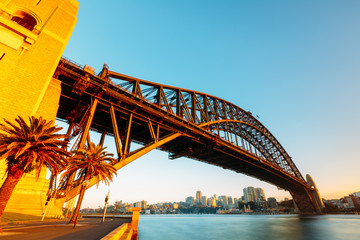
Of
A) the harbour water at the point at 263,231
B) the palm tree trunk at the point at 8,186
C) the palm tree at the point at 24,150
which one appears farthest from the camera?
the harbour water at the point at 263,231

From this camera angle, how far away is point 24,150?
1013 cm

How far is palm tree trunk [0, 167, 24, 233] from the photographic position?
962cm

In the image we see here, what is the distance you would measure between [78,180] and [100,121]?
11.5 metres

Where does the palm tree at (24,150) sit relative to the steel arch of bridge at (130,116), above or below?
below

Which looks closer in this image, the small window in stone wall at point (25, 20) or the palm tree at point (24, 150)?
the palm tree at point (24, 150)

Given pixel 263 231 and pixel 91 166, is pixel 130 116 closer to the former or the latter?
pixel 91 166

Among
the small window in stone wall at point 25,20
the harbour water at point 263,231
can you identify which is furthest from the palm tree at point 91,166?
the harbour water at point 263,231

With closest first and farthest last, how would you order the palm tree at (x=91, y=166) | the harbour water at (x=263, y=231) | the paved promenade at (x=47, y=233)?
1. the paved promenade at (x=47, y=233)
2. the palm tree at (x=91, y=166)
3. the harbour water at (x=263, y=231)

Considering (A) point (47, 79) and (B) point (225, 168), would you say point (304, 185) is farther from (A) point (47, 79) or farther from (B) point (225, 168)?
(A) point (47, 79)

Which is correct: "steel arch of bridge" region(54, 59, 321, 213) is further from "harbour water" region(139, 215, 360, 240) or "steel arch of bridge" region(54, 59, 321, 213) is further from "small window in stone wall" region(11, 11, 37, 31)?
"harbour water" region(139, 215, 360, 240)

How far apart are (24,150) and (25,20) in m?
16.0

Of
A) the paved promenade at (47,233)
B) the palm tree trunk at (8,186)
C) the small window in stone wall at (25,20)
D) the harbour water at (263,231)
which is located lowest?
the harbour water at (263,231)

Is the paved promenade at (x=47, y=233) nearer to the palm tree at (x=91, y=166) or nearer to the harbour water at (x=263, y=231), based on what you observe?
the palm tree at (x=91, y=166)

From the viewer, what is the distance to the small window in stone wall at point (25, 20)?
56.6 ft
